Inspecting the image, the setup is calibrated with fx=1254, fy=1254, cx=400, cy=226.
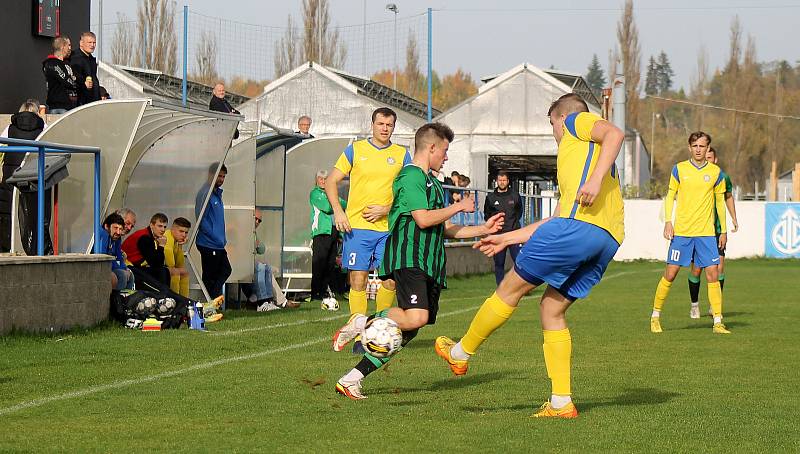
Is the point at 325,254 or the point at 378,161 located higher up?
the point at 378,161

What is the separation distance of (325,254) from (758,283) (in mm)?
10201

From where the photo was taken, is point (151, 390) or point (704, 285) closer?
point (151, 390)

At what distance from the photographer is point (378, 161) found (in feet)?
36.6

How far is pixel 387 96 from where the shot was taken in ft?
142

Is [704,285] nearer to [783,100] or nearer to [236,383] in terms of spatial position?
[236,383]

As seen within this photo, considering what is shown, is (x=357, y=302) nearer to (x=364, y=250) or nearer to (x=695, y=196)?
(x=364, y=250)

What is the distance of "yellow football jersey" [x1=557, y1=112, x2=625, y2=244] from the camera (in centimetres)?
713

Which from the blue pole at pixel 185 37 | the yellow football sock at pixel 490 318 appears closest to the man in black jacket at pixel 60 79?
the yellow football sock at pixel 490 318

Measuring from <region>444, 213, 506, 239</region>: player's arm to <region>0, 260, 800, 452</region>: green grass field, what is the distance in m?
1.04

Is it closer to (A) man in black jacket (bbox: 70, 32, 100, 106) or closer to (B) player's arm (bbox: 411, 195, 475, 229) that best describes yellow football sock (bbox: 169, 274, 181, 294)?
(A) man in black jacket (bbox: 70, 32, 100, 106)

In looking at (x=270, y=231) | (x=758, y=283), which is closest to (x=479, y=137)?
(x=758, y=283)

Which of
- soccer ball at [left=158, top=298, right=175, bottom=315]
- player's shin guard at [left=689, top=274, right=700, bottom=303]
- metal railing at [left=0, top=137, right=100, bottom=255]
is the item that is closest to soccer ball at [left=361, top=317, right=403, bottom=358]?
metal railing at [left=0, top=137, right=100, bottom=255]

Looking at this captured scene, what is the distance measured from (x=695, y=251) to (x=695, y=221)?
0.34 metres

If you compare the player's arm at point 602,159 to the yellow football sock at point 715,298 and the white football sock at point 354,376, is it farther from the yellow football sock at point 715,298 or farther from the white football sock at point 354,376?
the yellow football sock at point 715,298
